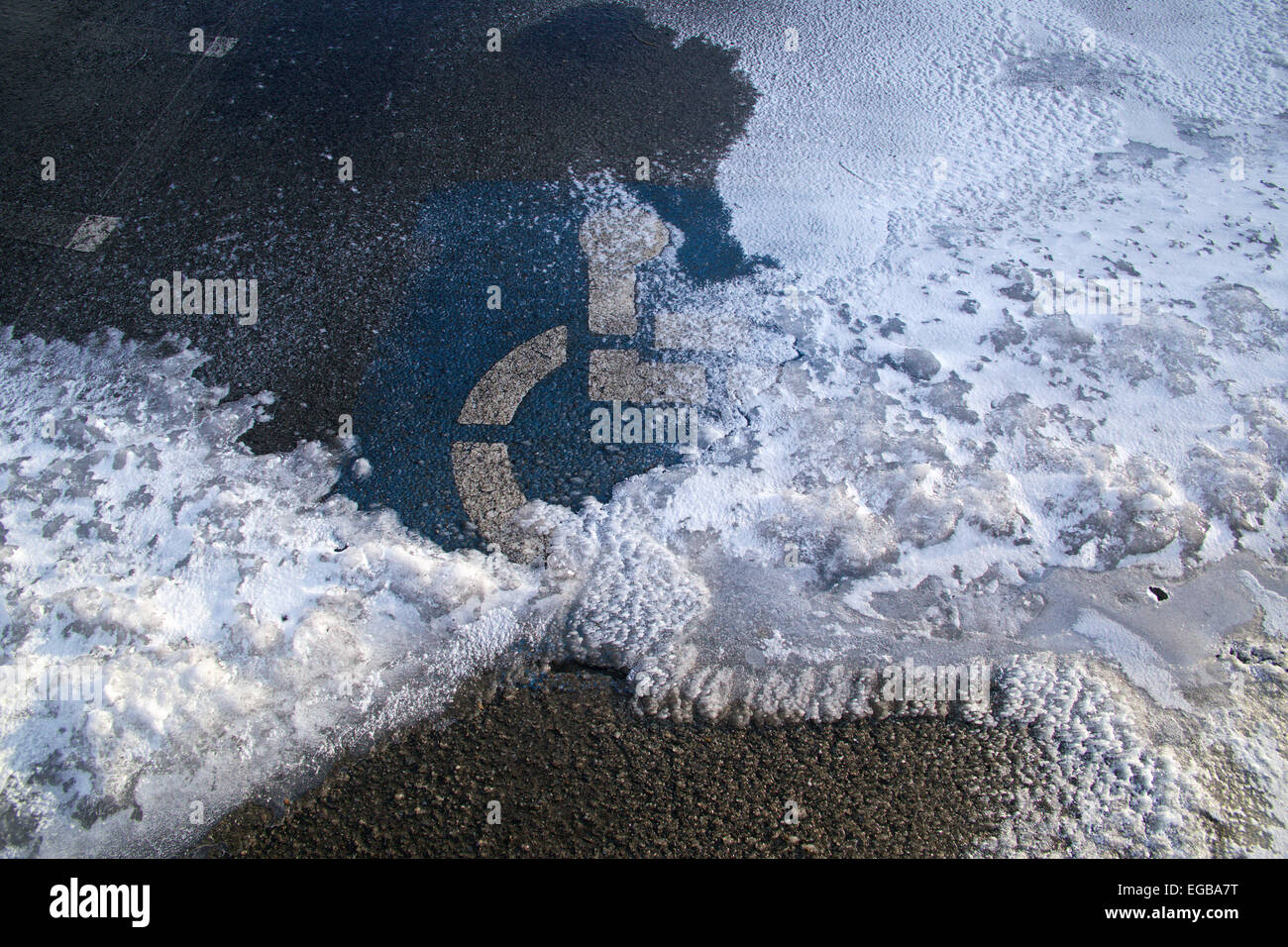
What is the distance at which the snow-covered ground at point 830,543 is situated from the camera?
330 centimetres

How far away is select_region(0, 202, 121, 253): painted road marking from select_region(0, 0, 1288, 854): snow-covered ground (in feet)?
2.75

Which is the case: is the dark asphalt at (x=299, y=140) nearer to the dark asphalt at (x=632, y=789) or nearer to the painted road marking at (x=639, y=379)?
the painted road marking at (x=639, y=379)

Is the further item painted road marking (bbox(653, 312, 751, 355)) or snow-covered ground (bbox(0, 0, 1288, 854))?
painted road marking (bbox(653, 312, 751, 355))

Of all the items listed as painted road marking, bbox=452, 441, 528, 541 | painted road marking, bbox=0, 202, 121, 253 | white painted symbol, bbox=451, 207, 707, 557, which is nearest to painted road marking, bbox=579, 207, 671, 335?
white painted symbol, bbox=451, 207, 707, 557

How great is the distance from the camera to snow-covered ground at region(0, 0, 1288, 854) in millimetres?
3299

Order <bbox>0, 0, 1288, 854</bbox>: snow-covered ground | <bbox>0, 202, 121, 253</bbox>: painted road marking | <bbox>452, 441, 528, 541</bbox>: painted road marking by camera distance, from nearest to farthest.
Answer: <bbox>0, 0, 1288, 854</bbox>: snow-covered ground → <bbox>452, 441, 528, 541</bbox>: painted road marking → <bbox>0, 202, 121, 253</bbox>: painted road marking

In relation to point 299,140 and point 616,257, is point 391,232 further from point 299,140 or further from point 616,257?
point 616,257

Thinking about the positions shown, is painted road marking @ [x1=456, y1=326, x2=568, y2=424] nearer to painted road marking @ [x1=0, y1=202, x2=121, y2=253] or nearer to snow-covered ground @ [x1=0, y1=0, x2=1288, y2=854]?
snow-covered ground @ [x1=0, y1=0, x2=1288, y2=854]

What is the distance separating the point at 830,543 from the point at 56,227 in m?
5.00

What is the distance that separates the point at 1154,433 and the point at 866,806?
261 centimetres

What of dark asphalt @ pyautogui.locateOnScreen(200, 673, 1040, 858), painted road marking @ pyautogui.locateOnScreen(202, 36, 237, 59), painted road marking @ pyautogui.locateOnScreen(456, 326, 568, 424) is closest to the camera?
dark asphalt @ pyautogui.locateOnScreen(200, 673, 1040, 858)

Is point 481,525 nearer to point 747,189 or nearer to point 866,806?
point 866,806

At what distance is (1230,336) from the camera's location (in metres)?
4.71
